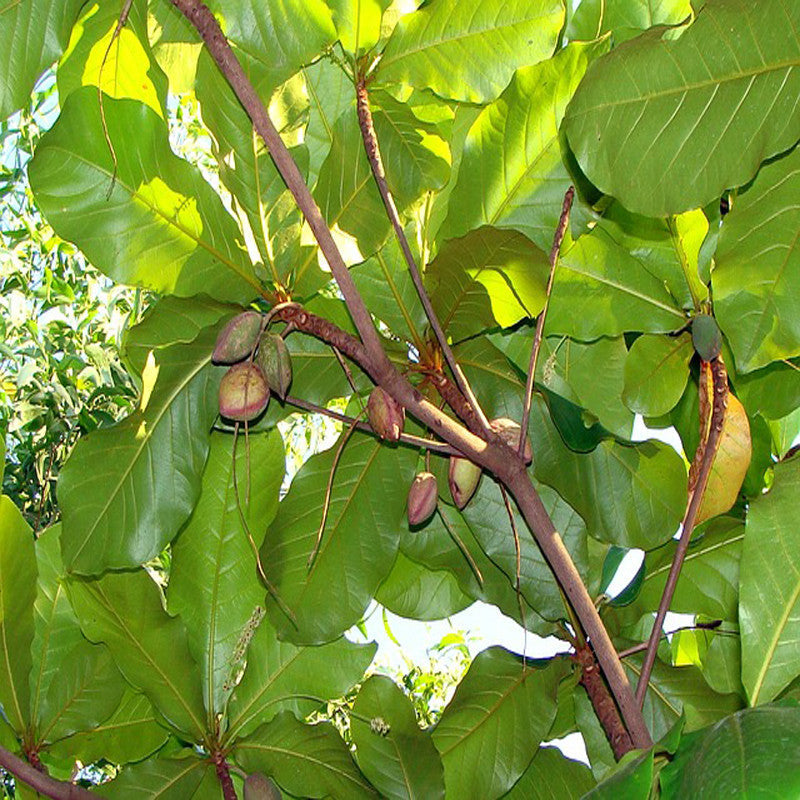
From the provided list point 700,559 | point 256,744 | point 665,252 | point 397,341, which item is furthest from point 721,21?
point 256,744

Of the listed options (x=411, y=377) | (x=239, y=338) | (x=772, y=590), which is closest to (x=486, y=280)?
(x=411, y=377)

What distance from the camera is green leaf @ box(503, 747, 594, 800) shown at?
3.63 ft

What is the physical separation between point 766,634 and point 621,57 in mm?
432

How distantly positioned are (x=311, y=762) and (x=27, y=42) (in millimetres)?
688

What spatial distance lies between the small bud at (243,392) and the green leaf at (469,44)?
0.97 ft

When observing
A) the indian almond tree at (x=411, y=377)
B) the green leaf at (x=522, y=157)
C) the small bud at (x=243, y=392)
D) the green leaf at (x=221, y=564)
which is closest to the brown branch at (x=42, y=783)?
the indian almond tree at (x=411, y=377)

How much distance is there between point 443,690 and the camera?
2.71 m

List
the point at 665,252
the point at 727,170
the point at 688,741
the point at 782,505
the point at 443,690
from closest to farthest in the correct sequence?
the point at 688,741 → the point at 727,170 → the point at 782,505 → the point at 665,252 → the point at 443,690

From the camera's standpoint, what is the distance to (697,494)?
771mm

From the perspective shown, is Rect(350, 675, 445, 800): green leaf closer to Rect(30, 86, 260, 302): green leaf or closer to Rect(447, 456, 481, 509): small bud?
Rect(447, 456, 481, 509): small bud

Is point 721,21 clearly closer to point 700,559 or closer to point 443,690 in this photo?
point 700,559

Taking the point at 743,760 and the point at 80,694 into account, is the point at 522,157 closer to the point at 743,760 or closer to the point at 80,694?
the point at 743,760

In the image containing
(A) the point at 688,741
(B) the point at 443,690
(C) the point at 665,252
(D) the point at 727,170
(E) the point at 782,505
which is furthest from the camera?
(B) the point at 443,690

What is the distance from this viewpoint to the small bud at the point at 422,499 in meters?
0.90
